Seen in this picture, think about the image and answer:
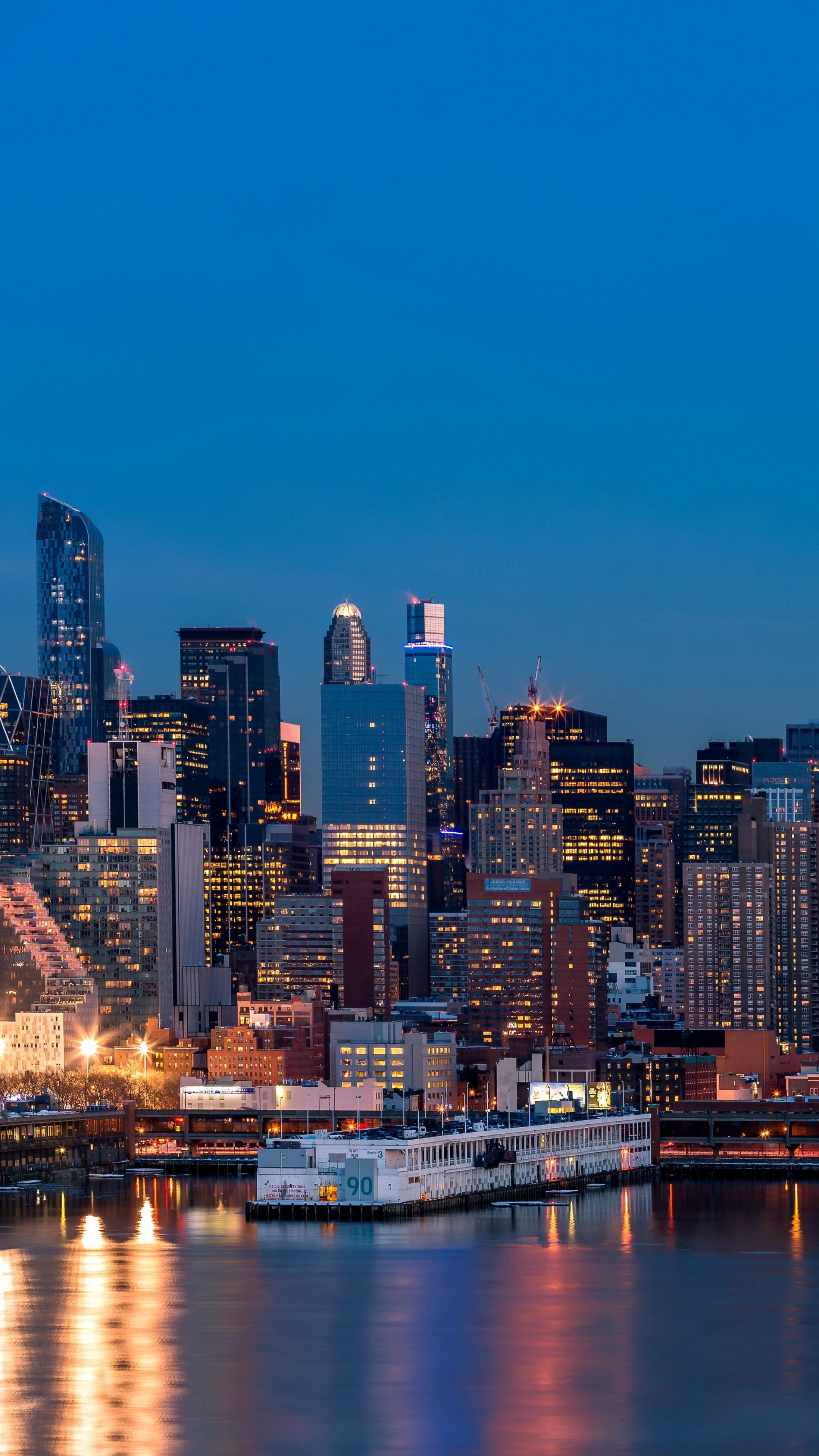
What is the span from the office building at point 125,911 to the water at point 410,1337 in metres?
88.0

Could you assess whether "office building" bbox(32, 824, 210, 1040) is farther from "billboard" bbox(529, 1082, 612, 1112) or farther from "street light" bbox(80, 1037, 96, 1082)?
"billboard" bbox(529, 1082, 612, 1112)

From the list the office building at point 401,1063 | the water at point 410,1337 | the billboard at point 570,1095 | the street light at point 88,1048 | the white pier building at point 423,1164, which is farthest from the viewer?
the street light at point 88,1048

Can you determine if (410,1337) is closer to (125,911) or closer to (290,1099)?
(290,1099)

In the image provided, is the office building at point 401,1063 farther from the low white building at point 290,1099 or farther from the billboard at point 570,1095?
the billboard at point 570,1095

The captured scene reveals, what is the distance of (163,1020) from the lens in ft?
626

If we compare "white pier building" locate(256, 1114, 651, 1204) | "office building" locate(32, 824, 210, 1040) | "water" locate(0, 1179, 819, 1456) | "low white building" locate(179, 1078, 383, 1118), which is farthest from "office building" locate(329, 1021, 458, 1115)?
"water" locate(0, 1179, 819, 1456)

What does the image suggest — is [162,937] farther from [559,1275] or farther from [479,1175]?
[559,1275]

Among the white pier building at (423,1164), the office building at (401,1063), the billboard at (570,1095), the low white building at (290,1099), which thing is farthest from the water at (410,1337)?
the office building at (401,1063)

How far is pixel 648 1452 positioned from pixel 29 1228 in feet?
154

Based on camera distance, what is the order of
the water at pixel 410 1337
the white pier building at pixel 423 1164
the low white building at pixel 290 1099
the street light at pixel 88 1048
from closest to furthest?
1. the water at pixel 410 1337
2. the white pier building at pixel 423 1164
3. the low white building at pixel 290 1099
4. the street light at pixel 88 1048

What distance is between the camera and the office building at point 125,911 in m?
189

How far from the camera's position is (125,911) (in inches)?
7520

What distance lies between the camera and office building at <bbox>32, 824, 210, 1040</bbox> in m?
189

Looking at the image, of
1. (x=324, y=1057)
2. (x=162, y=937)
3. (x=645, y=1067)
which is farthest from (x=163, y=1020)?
(x=645, y=1067)
